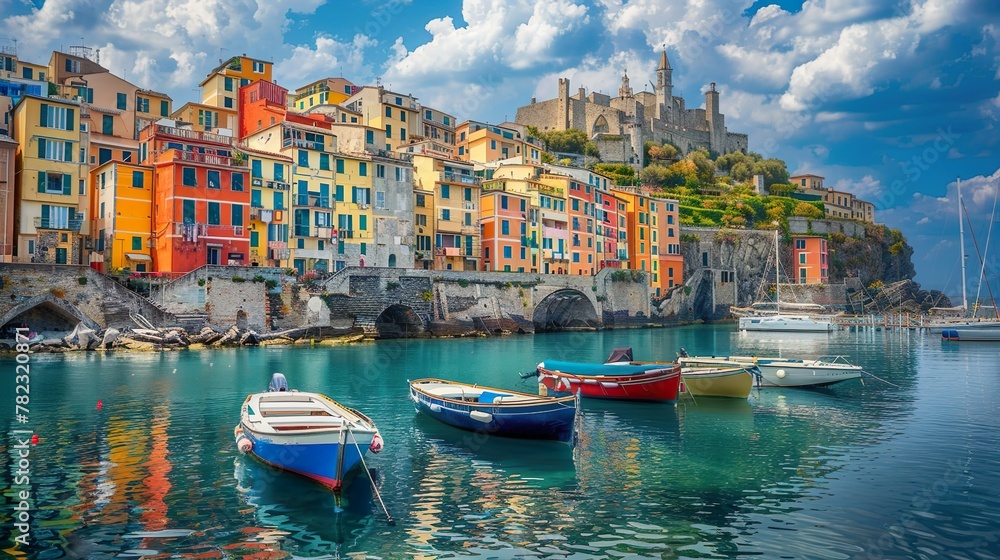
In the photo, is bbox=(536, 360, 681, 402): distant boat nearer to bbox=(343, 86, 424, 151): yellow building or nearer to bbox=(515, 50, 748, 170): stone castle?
bbox=(343, 86, 424, 151): yellow building

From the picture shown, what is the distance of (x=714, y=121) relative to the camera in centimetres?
12150

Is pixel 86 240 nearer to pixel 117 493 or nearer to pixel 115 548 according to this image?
pixel 117 493

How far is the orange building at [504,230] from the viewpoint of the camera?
2491 inches

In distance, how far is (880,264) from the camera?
10531 centimetres

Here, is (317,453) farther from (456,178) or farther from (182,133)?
(456,178)

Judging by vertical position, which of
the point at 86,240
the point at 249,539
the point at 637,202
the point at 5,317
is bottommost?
the point at 249,539

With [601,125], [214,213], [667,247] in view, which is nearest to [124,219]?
[214,213]

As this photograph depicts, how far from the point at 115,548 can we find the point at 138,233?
40.2 metres

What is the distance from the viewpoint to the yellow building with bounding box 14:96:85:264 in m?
43.6

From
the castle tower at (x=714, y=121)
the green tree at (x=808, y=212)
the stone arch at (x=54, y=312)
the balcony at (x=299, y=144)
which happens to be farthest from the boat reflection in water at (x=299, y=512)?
the castle tower at (x=714, y=121)

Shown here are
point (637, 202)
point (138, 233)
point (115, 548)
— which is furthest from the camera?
→ point (637, 202)

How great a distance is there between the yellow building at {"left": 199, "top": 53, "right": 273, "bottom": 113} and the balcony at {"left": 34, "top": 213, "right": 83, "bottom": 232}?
20.3 m

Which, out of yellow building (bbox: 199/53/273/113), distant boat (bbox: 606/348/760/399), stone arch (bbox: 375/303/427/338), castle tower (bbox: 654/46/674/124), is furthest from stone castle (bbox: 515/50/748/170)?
distant boat (bbox: 606/348/760/399)

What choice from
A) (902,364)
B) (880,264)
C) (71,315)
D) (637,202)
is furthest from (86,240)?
(880,264)
